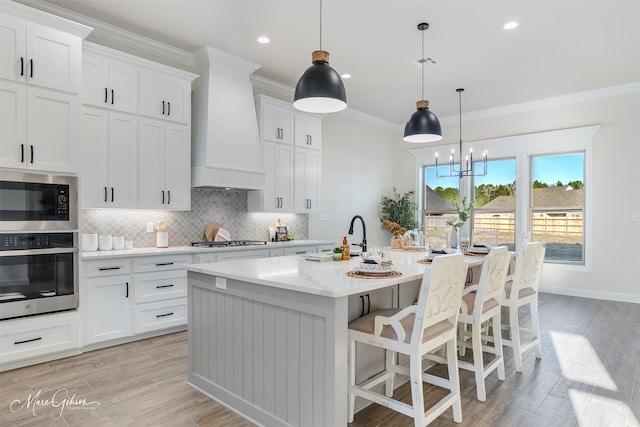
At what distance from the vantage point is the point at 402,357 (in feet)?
9.27

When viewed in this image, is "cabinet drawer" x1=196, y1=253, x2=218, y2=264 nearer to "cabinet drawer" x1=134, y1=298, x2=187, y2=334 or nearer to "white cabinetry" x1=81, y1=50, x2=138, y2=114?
"cabinet drawer" x1=134, y1=298, x2=187, y2=334

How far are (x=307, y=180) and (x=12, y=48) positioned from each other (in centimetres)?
362

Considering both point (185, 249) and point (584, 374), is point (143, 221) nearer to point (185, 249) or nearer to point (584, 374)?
point (185, 249)

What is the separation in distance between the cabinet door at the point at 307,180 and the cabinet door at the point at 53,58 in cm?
289

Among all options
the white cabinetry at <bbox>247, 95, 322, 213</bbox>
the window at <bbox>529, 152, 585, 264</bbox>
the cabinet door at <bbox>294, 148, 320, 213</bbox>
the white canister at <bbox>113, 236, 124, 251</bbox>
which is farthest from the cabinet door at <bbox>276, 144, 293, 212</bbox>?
the window at <bbox>529, 152, 585, 264</bbox>

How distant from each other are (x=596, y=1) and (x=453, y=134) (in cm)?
396

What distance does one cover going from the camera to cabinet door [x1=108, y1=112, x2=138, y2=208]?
12.3 feet

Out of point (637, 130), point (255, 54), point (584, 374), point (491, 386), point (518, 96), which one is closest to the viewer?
point (491, 386)

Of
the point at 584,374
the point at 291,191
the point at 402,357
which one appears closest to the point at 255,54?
the point at 291,191

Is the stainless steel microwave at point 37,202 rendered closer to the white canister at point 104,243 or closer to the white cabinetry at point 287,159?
the white canister at point 104,243

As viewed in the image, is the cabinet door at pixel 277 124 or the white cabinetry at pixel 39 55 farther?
the cabinet door at pixel 277 124

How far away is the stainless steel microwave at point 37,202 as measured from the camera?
299 cm

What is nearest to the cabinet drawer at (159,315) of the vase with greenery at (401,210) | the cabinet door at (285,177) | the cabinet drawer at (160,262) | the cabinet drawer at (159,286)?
the cabinet drawer at (159,286)

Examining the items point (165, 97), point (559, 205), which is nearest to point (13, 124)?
point (165, 97)
